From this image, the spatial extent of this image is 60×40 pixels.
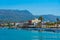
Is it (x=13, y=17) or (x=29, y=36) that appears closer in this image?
(x=29, y=36)

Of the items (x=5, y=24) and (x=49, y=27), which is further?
(x=5, y=24)

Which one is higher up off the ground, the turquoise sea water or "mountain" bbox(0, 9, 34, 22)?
"mountain" bbox(0, 9, 34, 22)

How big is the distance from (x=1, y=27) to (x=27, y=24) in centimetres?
505

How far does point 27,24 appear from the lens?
2486cm

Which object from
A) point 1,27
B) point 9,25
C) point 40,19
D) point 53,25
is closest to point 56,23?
point 53,25

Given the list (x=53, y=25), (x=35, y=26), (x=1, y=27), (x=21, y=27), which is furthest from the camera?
(x=1, y=27)

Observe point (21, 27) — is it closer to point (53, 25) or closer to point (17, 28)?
point (17, 28)

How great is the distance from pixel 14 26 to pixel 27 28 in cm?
256

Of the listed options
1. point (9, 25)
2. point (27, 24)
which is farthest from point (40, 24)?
point (9, 25)

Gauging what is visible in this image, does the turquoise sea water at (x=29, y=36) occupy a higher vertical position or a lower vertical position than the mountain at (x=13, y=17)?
lower

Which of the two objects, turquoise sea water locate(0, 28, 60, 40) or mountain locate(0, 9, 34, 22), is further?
mountain locate(0, 9, 34, 22)

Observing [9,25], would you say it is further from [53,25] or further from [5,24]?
[53,25]

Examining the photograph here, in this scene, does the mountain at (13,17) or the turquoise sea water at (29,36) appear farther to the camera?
the mountain at (13,17)

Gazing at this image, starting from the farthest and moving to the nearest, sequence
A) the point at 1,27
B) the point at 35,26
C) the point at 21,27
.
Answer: the point at 1,27, the point at 21,27, the point at 35,26
